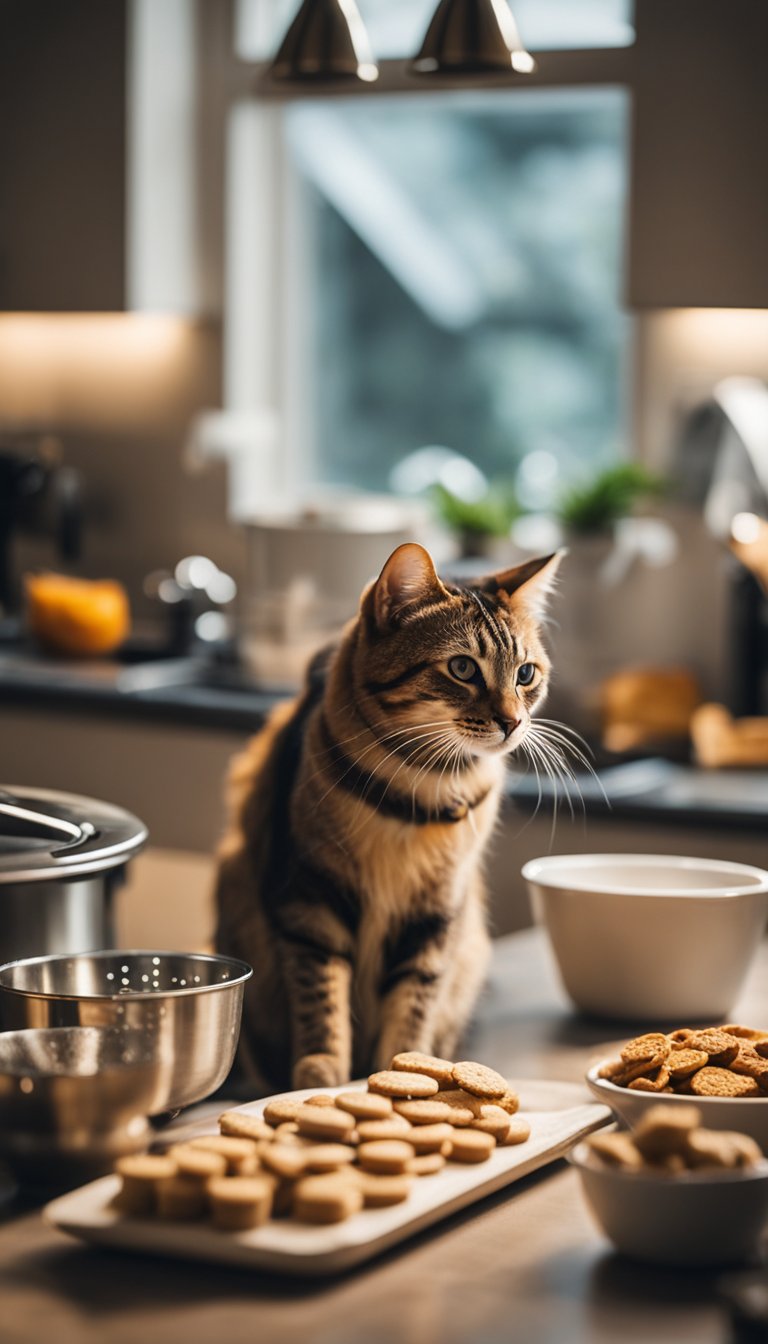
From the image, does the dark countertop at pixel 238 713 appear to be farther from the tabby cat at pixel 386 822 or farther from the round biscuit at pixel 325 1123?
the round biscuit at pixel 325 1123

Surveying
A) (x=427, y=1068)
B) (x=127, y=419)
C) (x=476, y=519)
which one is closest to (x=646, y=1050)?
(x=427, y=1068)

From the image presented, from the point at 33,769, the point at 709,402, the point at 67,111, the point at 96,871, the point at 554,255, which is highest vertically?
the point at 67,111

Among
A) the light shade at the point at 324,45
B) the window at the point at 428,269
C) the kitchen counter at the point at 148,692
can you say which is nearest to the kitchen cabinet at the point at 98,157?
the window at the point at 428,269

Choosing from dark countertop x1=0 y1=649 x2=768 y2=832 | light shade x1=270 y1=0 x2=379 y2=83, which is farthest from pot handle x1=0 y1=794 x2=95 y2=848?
dark countertop x1=0 y1=649 x2=768 y2=832

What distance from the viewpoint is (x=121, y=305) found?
147 inches

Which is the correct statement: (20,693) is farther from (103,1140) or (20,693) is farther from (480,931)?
(103,1140)

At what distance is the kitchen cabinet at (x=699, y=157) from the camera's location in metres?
2.89

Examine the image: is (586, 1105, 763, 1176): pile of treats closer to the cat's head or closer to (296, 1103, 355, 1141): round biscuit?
(296, 1103, 355, 1141): round biscuit

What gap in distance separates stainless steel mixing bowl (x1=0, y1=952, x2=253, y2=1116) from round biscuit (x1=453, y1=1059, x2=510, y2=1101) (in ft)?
0.52

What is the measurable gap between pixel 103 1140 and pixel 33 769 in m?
2.33

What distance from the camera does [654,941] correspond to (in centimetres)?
156

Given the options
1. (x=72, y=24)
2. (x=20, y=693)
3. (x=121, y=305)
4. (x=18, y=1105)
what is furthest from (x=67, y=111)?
(x=18, y=1105)

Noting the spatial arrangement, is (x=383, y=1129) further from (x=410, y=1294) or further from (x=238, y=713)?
(x=238, y=713)

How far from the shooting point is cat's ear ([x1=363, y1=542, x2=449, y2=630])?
132 centimetres
